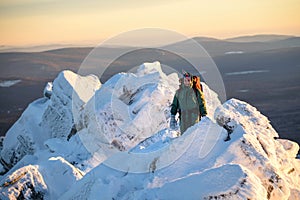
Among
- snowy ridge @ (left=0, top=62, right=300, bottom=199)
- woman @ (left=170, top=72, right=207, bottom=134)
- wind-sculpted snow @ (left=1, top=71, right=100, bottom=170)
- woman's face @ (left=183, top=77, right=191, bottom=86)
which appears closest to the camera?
snowy ridge @ (left=0, top=62, right=300, bottom=199)

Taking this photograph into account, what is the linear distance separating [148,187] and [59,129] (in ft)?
39.2

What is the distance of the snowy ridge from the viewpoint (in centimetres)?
595

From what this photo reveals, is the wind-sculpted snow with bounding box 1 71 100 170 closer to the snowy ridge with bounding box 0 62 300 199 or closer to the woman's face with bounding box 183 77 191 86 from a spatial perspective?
the snowy ridge with bounding box 0 62 300 199

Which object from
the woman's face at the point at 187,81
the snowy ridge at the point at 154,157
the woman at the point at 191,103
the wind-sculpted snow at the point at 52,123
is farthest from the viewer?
the wind-sculpted snow at the point at 52,123

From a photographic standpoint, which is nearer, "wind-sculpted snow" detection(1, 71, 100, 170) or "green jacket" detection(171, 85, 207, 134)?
"green jacket" detection(171, 85, 207, 134)

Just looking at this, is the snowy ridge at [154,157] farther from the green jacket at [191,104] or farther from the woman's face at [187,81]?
the woman's face at [187,81]

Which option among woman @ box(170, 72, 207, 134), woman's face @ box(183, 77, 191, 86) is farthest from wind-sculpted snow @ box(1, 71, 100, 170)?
woman's face @ box(183, 77, 191, 86)

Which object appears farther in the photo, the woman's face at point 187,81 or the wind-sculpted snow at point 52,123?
the wind-sculpted snow at point 52,123

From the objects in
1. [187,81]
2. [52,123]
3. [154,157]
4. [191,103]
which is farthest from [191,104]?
[52,123]

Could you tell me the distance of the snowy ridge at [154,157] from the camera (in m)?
5.95

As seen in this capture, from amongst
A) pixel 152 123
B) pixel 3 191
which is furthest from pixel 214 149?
pixel 152 123

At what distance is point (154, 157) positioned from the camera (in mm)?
7117

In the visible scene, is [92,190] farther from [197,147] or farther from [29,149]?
[29,149]

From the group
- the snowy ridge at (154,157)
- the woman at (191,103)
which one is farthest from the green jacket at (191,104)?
the snowy ridge at (154,157)
